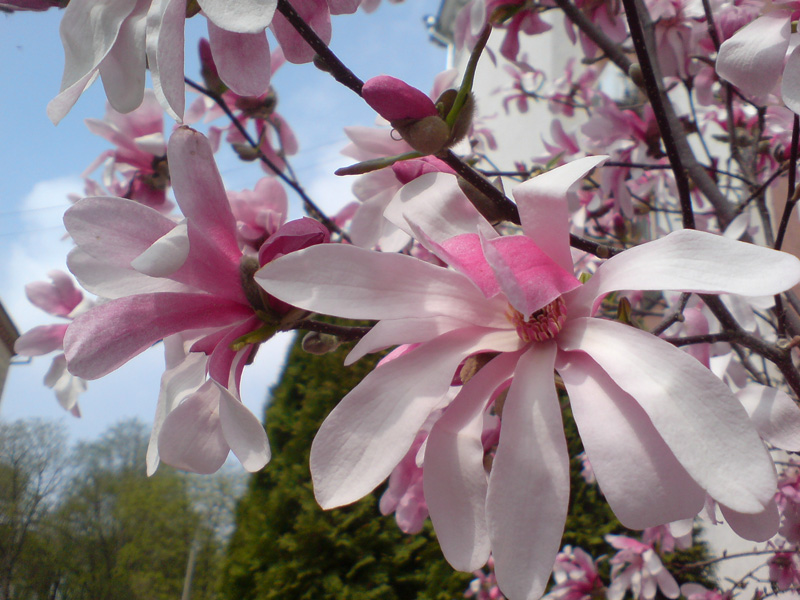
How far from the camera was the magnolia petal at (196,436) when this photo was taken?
37 cm

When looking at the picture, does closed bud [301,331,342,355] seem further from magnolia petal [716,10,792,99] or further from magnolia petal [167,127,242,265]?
magnolia petal [716,10,792,99]

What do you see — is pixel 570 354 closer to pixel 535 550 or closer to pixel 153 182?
pixel 535 550

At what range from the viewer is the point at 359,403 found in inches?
12.1

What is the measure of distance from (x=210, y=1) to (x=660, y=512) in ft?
1.10

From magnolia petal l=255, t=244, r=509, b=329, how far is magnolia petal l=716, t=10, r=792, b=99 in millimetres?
270

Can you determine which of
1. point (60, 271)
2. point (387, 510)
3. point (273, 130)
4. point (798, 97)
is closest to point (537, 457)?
point (798, 97)

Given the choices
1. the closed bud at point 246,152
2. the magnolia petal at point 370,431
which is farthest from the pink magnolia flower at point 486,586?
the magnolia petal at point 370,431

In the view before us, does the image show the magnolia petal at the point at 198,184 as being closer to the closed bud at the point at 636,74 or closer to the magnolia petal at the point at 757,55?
the magnolia petal at the point at 757,55

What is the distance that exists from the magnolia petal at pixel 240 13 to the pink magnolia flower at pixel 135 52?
0.07 feet

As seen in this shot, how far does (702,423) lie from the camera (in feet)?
0.81

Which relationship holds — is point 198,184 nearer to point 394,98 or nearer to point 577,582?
point 394,98

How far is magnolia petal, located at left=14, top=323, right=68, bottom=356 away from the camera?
102 centimetres

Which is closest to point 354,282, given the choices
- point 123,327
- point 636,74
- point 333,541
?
point 123,327

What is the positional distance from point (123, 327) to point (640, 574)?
5.43 ft
